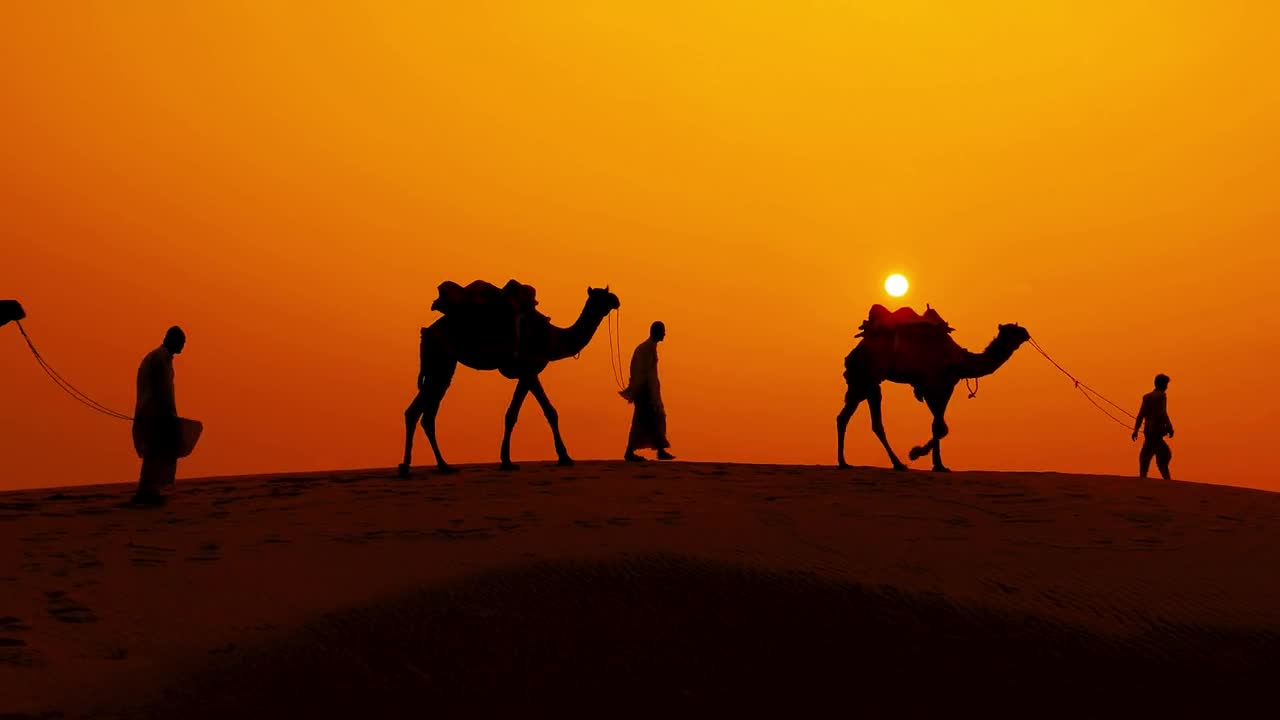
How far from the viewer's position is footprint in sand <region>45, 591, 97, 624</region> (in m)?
9.41

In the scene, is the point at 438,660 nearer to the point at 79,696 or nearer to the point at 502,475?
the point at 79,696

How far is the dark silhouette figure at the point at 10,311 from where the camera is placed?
581 inches

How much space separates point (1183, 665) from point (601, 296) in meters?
11.0

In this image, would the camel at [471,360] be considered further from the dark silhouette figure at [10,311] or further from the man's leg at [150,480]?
the dark silhouette figure at [10,311]

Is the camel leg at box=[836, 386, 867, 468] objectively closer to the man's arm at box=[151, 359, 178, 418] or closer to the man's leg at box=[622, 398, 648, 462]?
the man's leg at box=[622, 398, 648, 462]

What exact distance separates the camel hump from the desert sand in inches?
175

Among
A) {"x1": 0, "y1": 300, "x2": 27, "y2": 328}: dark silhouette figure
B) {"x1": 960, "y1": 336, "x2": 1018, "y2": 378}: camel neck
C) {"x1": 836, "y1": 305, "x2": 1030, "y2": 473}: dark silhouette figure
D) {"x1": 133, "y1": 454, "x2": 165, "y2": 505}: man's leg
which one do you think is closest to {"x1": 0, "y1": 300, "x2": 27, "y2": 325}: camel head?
{"x1": 0, "y1": 300, "x2": 27, "y2": 328}: dark silhouette figure

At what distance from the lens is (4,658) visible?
8555mm

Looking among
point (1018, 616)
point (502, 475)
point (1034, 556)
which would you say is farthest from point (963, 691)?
point (502, 475)

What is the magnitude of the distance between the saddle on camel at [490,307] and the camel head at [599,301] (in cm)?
127

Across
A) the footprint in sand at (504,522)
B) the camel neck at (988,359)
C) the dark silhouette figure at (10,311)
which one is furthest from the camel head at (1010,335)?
the dark silhouette figure at (10,311)

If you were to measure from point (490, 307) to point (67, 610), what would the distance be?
8815 mm

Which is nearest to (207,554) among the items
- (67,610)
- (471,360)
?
(67,610)

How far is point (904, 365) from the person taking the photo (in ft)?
62.0
